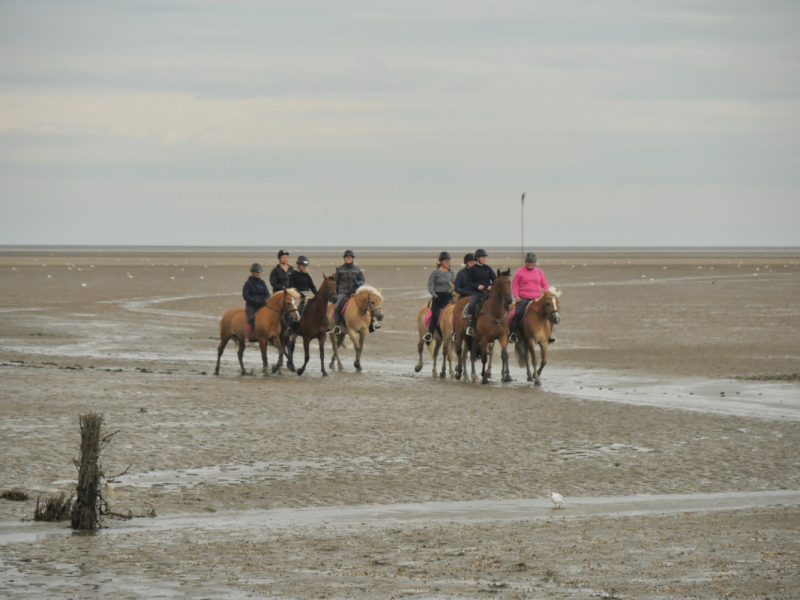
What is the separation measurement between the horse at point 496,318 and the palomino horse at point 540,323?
396 millimetres

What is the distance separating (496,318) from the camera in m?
18.1

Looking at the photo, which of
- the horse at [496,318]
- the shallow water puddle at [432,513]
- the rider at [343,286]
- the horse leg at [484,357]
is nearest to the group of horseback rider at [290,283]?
the rider at [343,286]

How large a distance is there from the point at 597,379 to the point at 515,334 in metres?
1.79

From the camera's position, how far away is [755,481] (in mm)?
10258

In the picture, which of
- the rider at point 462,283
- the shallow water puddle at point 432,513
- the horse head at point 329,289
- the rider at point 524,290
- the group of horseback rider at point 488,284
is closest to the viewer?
the shallow water puddle at point 432,513

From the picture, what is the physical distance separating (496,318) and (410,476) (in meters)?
8.03

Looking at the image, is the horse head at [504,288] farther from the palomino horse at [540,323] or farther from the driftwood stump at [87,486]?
the driftwood stump at [87,486]

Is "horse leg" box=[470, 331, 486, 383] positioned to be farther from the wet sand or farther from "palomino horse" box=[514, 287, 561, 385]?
"palomino horse" box=[514, 287, 561, 385]

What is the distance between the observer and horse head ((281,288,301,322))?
18.6 m

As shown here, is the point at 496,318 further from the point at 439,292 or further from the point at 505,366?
the point at 439,292

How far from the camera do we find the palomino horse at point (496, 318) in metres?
17.9

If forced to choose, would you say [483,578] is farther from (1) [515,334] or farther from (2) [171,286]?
(2) [171,286]

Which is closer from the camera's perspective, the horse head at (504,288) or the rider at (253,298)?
the horse head at (504,288)

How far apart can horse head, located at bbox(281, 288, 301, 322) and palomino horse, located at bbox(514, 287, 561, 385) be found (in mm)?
4191
